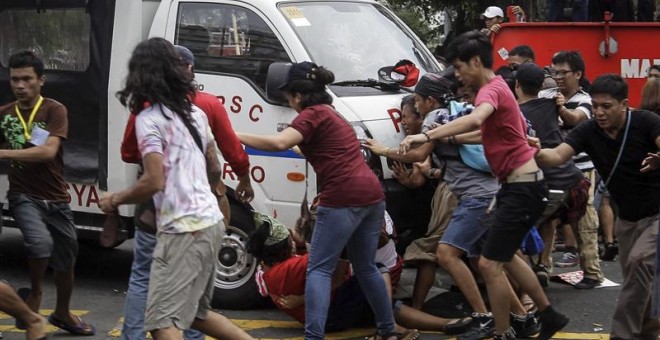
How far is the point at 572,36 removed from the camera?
10734 millimetres

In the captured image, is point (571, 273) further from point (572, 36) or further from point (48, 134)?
point (48, 134)

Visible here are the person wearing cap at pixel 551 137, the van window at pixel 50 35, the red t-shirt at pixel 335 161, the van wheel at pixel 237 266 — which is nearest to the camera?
the red t-shirt at pixel 335 161

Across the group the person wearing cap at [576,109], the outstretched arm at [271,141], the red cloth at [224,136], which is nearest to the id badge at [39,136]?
the red cloth at [224,136]

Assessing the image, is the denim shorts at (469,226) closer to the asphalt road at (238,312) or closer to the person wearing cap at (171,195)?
the asphalt road at (238,312)

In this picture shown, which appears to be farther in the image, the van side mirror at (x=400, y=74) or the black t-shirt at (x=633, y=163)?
the van side mirror at (x=400, y=74)

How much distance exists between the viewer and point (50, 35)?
8.32 m

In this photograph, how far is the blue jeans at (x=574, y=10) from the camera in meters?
11.7

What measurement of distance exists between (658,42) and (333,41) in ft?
12.6

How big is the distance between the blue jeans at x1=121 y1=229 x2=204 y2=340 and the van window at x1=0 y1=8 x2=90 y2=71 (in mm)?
2699

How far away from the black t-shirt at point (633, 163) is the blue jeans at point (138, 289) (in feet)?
8.29

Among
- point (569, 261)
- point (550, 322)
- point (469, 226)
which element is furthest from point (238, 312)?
point (569, 261)

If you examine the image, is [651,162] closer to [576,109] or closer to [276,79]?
[276,79]

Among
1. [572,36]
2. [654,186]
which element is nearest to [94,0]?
[654,186]

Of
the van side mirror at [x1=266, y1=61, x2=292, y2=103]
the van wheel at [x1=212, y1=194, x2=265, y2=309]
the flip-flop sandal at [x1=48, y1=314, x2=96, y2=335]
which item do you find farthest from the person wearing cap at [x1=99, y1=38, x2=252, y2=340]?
the van wheel at [x1=212, y1=194, x2=265, y2=309]
